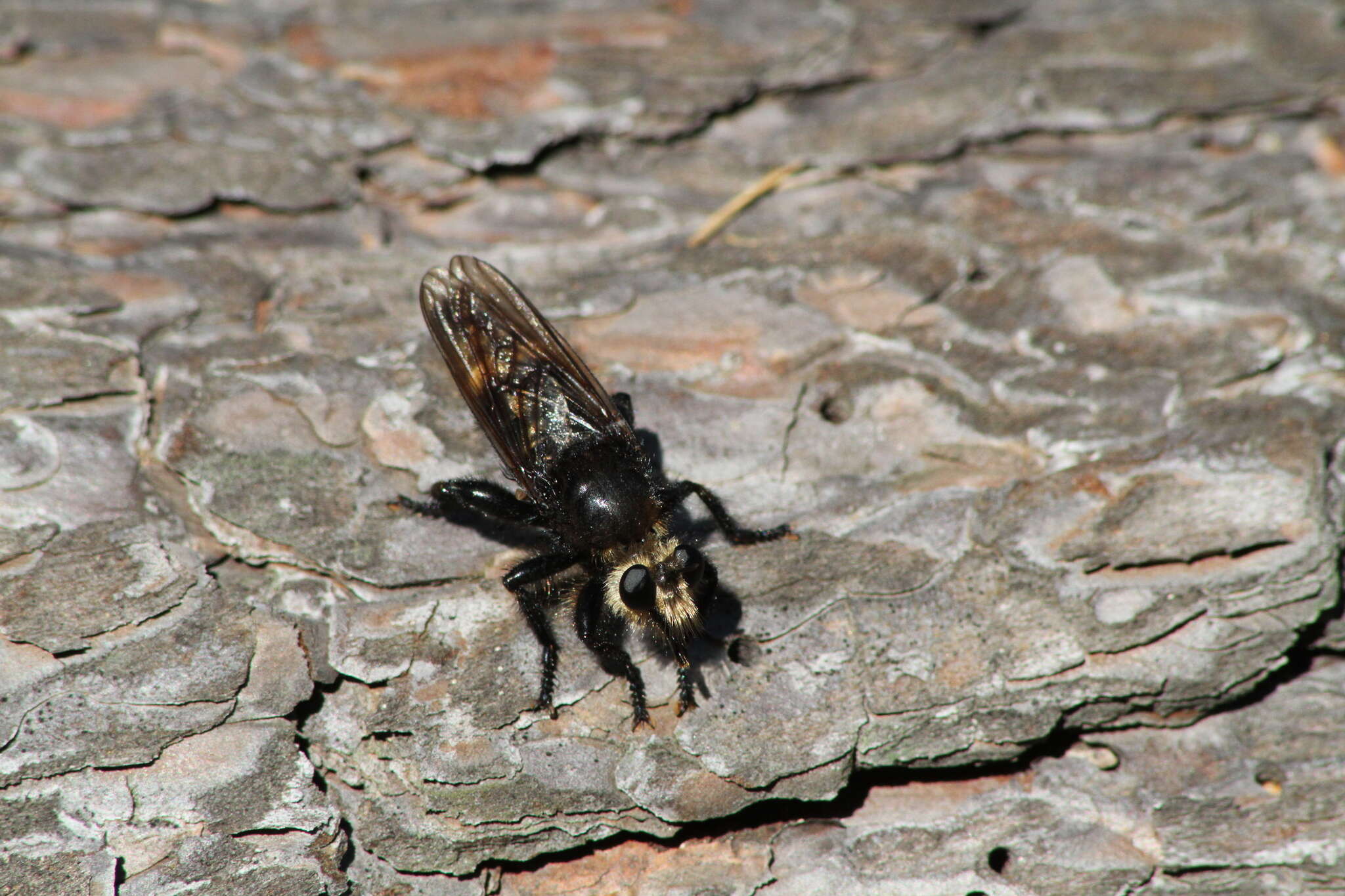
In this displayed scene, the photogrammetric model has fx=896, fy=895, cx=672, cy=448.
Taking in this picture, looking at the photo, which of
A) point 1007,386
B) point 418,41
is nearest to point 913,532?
point 1007,386

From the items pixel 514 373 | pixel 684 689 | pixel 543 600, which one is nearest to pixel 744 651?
pixel 684 689

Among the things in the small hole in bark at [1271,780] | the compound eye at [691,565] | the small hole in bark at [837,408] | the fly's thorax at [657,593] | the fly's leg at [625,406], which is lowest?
the small hole in bark at [1271,780]

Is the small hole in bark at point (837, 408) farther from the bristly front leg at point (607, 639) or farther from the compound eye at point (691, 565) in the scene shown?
the bristly front leg at point (607, 639)

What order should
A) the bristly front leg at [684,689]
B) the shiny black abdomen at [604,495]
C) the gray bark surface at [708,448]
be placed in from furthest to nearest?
the shiny black abdomen at [604,495] < the bristly front leg at [684,689] < the gray bark surface at [708,448]

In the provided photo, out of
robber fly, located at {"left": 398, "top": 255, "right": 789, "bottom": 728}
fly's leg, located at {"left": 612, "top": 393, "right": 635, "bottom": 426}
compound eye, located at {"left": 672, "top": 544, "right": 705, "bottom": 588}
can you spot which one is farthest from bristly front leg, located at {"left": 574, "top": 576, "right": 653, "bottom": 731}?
fly's leg, located at {"left": 612, "top": 393, "right": 635, "bottom": 426}

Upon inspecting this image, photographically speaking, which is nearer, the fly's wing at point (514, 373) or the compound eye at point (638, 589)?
the compound eye at point (638, 589)

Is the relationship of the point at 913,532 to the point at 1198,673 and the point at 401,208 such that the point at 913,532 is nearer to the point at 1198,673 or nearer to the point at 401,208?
the point at 1198,673

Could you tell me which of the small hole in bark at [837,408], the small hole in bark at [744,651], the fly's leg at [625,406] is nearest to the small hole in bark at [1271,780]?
the small hole in bark at [744,651]

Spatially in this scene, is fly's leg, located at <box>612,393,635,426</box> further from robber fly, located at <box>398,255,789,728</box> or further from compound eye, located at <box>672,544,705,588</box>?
compound eye, located at <box>672,544,705,588</box>
